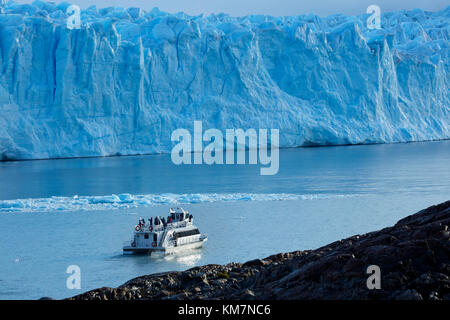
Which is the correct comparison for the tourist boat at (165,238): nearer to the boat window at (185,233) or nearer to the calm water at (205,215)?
the boat window at (185,233)

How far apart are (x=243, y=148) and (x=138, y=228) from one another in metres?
35.1

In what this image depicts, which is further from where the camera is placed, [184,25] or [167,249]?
[184,25]

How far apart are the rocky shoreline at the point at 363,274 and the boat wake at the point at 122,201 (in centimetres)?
1932

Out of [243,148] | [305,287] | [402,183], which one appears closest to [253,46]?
[243,148]

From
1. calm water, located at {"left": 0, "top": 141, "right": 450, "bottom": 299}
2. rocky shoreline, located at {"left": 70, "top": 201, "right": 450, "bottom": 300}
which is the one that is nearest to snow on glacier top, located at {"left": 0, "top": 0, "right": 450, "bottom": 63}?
calm water, located at {"left": 0, "top": 141, "right": 450, "bottom": 299}

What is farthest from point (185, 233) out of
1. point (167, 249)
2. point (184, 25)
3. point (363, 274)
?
point (184, 25)

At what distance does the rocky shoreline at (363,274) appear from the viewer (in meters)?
5.67

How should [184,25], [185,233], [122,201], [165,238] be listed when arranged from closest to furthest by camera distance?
[165,238]
[185,233]
[122,201]
[184,25]

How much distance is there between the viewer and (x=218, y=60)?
51.1m

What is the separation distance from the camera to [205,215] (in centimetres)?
2414

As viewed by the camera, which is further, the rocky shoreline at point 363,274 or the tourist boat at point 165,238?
the tourist boat at point 165,238

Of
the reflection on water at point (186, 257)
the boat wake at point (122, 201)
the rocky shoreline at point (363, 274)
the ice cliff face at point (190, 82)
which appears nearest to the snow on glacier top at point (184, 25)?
the ice cliff face at point (190, 82)

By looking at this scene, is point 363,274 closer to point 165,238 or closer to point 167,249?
point 167,249

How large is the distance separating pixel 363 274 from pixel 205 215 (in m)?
18.3
